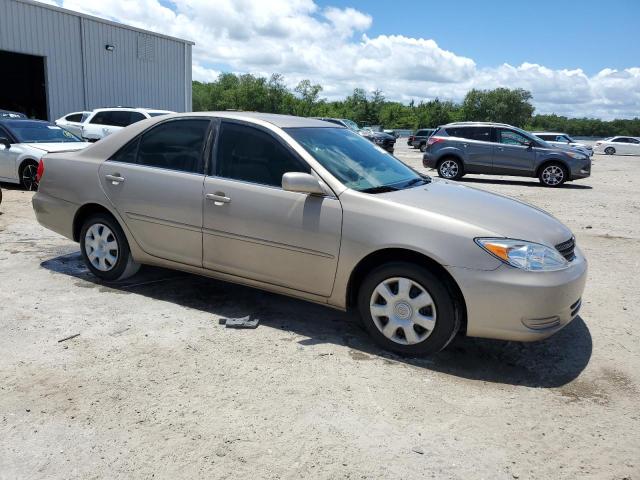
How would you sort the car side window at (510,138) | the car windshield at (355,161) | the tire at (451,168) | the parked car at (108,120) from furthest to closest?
the tire at (451,168)
the parked car at (108,120)
the car side window at (510,138)
the car windshield at (355,161)

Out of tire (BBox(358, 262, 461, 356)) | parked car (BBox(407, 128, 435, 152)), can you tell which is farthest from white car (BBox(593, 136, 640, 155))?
tire (BBox(358, 262, 461, 356))

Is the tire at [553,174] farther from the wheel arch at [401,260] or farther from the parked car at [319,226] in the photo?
the wheel arch at [401,260]

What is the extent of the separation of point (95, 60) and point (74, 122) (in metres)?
6.22

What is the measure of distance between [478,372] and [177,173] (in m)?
2.83

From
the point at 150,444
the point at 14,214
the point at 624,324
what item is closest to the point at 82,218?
the point at 150,444

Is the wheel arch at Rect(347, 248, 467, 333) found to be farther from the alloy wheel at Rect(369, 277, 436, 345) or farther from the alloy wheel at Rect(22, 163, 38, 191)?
the alloy wheel at Rect(22, 163, 38, 191)

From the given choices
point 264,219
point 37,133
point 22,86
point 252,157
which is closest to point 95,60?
point 22,86

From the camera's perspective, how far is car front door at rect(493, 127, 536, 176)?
52.7ft

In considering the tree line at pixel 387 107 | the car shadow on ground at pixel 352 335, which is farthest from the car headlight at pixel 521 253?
the tree line at pixel 387 107

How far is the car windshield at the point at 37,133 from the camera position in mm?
11406

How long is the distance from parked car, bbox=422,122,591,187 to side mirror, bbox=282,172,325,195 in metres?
13.4

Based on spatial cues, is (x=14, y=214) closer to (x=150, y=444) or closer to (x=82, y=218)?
(x=82, y=218)

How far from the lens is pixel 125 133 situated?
5121 millimetres

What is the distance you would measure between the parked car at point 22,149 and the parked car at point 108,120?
4.75 metres
